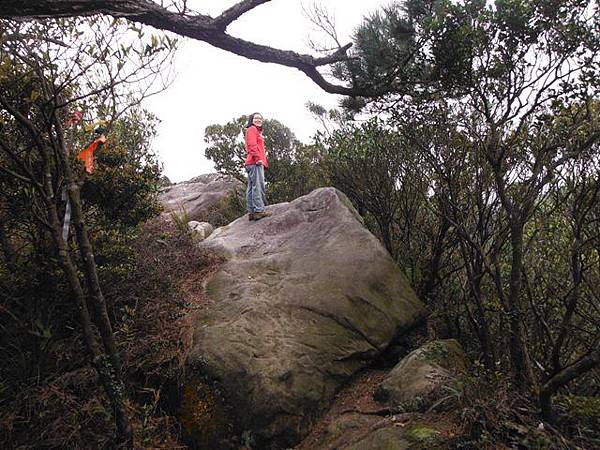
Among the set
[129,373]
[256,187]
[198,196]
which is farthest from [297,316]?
[198,196]

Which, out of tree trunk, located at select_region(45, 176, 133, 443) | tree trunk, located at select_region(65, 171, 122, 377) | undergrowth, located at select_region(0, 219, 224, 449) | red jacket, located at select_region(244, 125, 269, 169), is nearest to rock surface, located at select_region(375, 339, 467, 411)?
undergrowth, located at select_region(0, 219, 224, 449)

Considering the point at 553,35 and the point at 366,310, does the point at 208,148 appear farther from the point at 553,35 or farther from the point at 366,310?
the point at 553,35

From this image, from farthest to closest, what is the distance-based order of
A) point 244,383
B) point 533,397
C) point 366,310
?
point 366,310
point 244,383
point 533,397

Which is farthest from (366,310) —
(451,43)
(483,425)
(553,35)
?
(553,35)

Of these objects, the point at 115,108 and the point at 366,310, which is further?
the point at 366,310

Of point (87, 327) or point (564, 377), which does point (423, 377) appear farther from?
point (87, 327)

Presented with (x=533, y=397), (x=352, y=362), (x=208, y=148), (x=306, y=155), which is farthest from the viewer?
(x=208, y=148)

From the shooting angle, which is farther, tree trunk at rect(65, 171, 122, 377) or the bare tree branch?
tree trunk at rect(65, 171, 122, 377)

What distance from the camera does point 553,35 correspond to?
4.12m

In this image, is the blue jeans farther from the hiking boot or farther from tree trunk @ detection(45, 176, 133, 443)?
tree trunk @ detection(45, 176, 133, 443)

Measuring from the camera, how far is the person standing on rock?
7695 millimetres

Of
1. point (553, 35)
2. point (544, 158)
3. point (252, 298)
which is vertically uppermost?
point (553, 35)

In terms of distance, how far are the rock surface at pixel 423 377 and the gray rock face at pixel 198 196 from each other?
10027 millimetres

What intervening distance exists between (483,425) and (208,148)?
12435 mm
